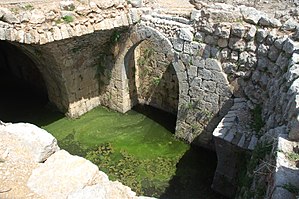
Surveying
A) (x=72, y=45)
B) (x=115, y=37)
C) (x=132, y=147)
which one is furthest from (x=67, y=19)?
(x=132, y=147)

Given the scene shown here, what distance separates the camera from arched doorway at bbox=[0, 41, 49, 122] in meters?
9.88

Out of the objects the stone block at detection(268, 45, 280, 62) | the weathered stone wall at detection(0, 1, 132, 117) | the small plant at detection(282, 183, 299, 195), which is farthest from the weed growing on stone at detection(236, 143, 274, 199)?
the weathered stone wall at detection(0, 1, 132, 117)

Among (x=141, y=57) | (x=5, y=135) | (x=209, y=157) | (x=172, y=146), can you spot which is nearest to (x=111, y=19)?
(x=141, y=57)

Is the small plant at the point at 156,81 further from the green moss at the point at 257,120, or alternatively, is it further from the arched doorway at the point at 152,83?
the green moss at the point at 257,120

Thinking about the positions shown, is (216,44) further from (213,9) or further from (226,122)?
(226,122)

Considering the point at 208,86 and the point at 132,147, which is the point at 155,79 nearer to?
the point at 132,147

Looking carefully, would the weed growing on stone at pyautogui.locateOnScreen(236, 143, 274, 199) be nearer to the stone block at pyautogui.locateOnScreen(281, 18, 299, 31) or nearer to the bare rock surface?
the bare rock surface

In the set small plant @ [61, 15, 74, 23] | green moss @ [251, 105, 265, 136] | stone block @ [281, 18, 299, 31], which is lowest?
green moss @ [251, 105, 265, 136]

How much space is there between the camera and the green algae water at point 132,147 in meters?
7.23

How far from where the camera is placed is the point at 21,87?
37.1 feet

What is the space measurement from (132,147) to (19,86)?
5.19 meters

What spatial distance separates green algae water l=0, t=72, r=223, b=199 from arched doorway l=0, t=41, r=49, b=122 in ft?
0.09

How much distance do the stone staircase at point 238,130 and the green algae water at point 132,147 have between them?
146 centimetres

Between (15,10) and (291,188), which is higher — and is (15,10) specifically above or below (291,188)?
above
